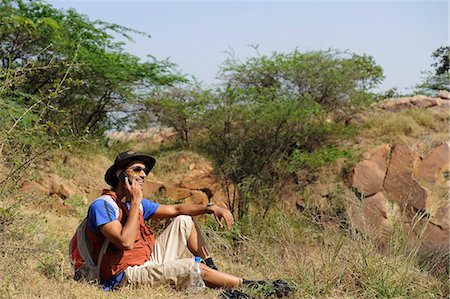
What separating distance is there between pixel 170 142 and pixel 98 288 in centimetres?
984

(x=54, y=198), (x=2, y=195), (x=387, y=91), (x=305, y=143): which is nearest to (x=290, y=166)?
(x=305, y=143)

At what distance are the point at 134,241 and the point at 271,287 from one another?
1134mm

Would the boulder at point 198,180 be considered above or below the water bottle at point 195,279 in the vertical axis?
below

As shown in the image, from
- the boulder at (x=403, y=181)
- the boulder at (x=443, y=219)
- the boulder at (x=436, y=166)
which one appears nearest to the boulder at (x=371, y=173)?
the boulder at (x=403, y=181)

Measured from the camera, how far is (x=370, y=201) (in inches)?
477

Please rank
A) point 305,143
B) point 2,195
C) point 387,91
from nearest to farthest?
point 2,195 → point 305,143 → point 387,91

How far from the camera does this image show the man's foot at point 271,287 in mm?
4922

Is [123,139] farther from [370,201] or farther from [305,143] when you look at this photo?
[370,201]

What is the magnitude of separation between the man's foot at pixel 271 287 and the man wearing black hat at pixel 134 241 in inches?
4.4

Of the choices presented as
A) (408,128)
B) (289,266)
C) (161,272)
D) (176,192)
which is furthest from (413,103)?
(161,272)

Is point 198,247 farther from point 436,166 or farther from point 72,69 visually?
point 436,166

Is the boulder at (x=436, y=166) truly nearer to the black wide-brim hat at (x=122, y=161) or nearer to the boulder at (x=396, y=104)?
the boulder at (x=396, y=104)

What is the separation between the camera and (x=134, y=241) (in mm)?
4738

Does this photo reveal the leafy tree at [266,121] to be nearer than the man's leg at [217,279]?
No
